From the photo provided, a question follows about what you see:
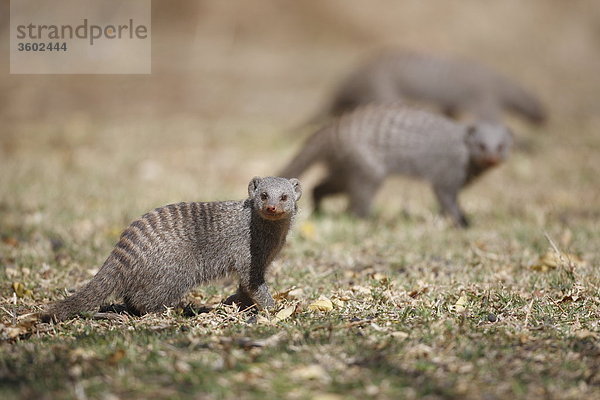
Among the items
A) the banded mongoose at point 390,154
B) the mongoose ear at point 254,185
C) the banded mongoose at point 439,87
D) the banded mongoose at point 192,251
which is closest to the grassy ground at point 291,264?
the banded mongoose at point 192,251

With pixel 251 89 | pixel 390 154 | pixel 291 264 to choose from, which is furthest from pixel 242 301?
pixel 251 89

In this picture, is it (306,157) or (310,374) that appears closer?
(310,374)

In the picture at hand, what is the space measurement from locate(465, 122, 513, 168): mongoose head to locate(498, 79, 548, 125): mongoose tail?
11.5 feet

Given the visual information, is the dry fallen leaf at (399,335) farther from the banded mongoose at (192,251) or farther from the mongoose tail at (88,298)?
the mongoose tail at (88,298)

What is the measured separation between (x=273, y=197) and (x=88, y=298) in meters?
0.96

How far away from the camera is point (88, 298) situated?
322 cm

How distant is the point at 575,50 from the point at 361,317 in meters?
14.6

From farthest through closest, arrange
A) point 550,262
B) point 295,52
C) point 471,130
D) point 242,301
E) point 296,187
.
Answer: point 295,52
point 471,130
point 550,262
point 296,187
point 242,301

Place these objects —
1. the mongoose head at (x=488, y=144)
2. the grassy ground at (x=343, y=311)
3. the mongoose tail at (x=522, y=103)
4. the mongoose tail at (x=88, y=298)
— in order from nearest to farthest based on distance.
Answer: the grassy ground at (x=343, y=311) < the mongoose tail at (x=88, y=298) < the mongoose head at (x=488, y=144) < the mongoose tail at (x=522, y=103)

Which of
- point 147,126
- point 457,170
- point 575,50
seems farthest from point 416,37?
point 457,170

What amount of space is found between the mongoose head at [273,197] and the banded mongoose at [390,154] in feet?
8.52

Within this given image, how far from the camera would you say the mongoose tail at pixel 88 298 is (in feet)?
10.5

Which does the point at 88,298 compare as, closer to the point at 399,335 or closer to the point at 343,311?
the point at 343,311

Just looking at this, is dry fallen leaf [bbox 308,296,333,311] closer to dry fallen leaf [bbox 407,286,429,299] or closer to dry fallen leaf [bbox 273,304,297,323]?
dry fallen leaf [bbox 273,304,297,323]
